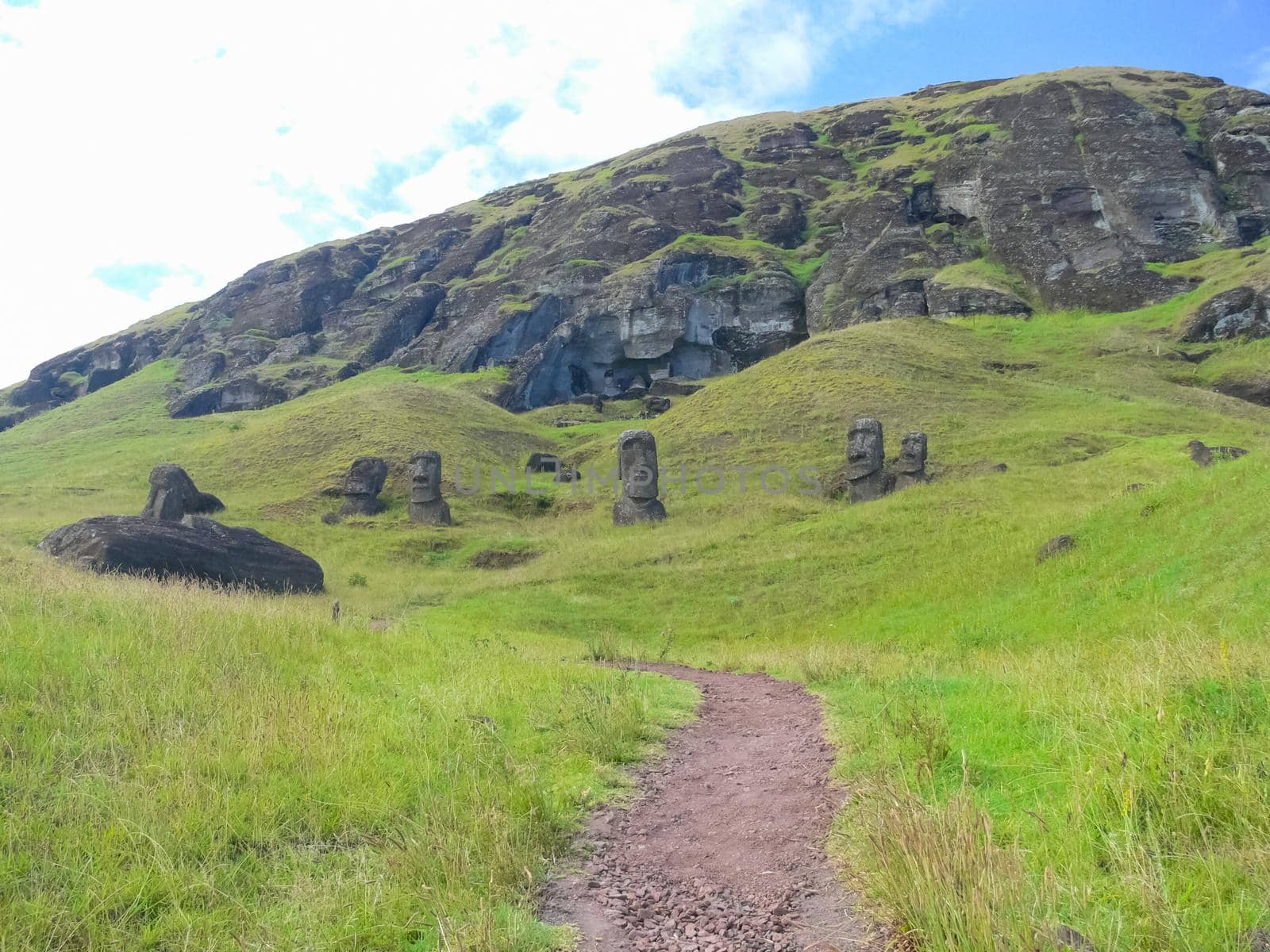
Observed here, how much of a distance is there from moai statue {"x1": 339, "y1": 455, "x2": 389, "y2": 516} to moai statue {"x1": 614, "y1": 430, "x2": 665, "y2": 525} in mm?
14289

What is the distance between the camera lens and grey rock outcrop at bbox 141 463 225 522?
3484 centimetres

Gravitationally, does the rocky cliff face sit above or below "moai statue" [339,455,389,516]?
above

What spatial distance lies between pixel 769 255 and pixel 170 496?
234 ft

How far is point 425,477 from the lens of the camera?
39094 millimetres

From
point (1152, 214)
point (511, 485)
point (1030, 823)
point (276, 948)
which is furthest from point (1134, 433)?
point (1152, 214)

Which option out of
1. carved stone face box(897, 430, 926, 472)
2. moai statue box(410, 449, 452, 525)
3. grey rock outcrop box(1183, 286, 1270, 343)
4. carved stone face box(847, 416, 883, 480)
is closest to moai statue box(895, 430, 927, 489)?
carved stone face box(897, 430, 926, 472)

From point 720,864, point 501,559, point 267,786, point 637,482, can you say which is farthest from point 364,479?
point 720,864

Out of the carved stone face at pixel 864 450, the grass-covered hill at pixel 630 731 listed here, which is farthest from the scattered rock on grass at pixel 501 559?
the carved stone face at pixel 864 450

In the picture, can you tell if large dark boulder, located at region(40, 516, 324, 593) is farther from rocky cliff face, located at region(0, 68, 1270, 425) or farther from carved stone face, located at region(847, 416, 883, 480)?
rocky cliff face, located at region(0, 68, 1270, 425)

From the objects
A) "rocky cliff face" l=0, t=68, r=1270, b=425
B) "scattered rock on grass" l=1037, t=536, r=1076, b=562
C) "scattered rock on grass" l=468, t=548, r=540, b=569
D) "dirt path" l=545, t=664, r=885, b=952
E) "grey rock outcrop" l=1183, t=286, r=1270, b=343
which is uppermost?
"rocky cliff face" l=0, t=68, r=1270, b=425

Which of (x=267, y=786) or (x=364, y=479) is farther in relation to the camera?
(x=364, y=479)

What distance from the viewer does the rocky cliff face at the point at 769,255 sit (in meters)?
76.1

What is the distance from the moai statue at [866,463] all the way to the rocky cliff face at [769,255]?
40232 millimetres

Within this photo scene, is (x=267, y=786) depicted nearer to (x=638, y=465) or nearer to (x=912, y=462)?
(x=912, y=462)
